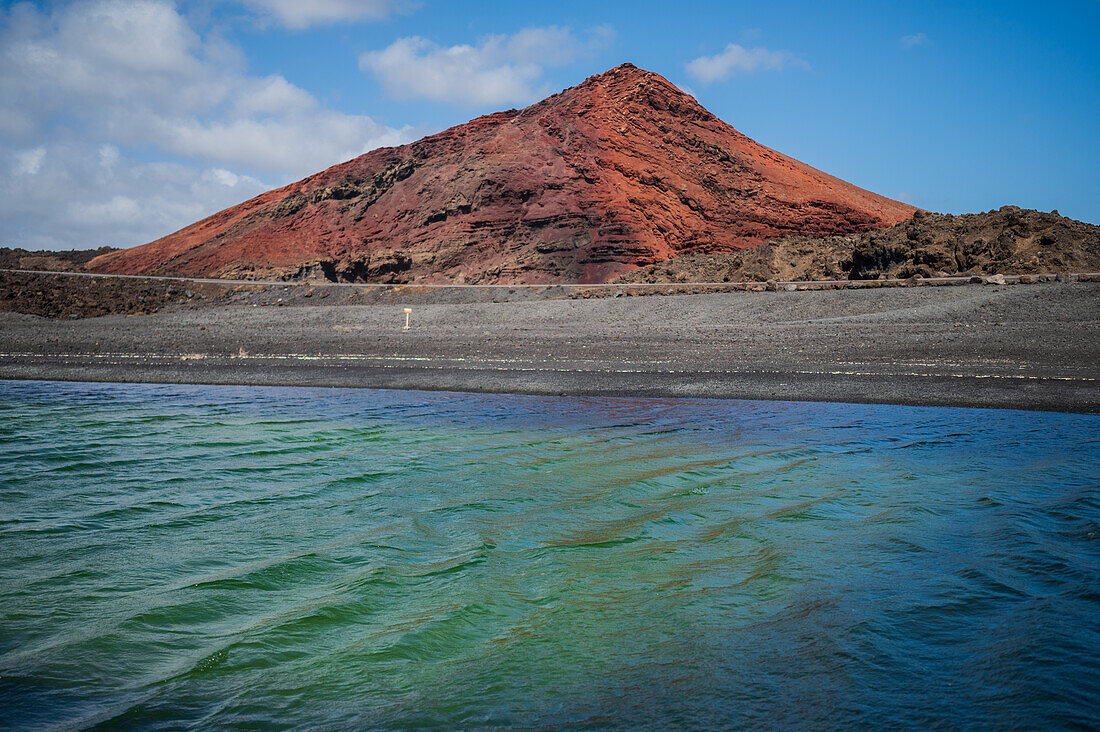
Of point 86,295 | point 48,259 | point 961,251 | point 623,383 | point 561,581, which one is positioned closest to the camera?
point 561,581

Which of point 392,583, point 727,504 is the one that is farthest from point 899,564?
point 392,583

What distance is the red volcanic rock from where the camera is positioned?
38219mm

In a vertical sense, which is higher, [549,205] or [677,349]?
[549,205]

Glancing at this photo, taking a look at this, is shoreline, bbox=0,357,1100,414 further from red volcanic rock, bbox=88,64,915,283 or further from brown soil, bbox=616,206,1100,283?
red volcanic rock, bbox=88,64,915,283

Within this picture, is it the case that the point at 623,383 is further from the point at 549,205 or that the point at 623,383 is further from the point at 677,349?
the point at 549,205

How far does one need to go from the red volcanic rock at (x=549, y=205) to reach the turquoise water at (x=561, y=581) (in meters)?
29.1

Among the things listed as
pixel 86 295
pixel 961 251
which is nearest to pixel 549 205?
pixel 86 295

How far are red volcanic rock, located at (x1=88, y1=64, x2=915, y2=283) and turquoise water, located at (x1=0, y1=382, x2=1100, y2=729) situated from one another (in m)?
29.1

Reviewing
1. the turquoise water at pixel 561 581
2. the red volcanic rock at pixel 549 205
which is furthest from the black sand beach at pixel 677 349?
the red volcanic rock at pixel 549 205

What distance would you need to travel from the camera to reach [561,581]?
13.0ft

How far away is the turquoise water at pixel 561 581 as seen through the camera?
8.69 ft

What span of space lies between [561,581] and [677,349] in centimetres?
1029

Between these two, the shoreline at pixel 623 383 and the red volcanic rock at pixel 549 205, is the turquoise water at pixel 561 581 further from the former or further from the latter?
the red volcanic rock at pixel 549 205

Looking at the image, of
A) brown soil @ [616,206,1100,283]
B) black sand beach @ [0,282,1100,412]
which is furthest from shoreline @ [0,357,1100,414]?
brown soil @ [616,206,1100,283]
